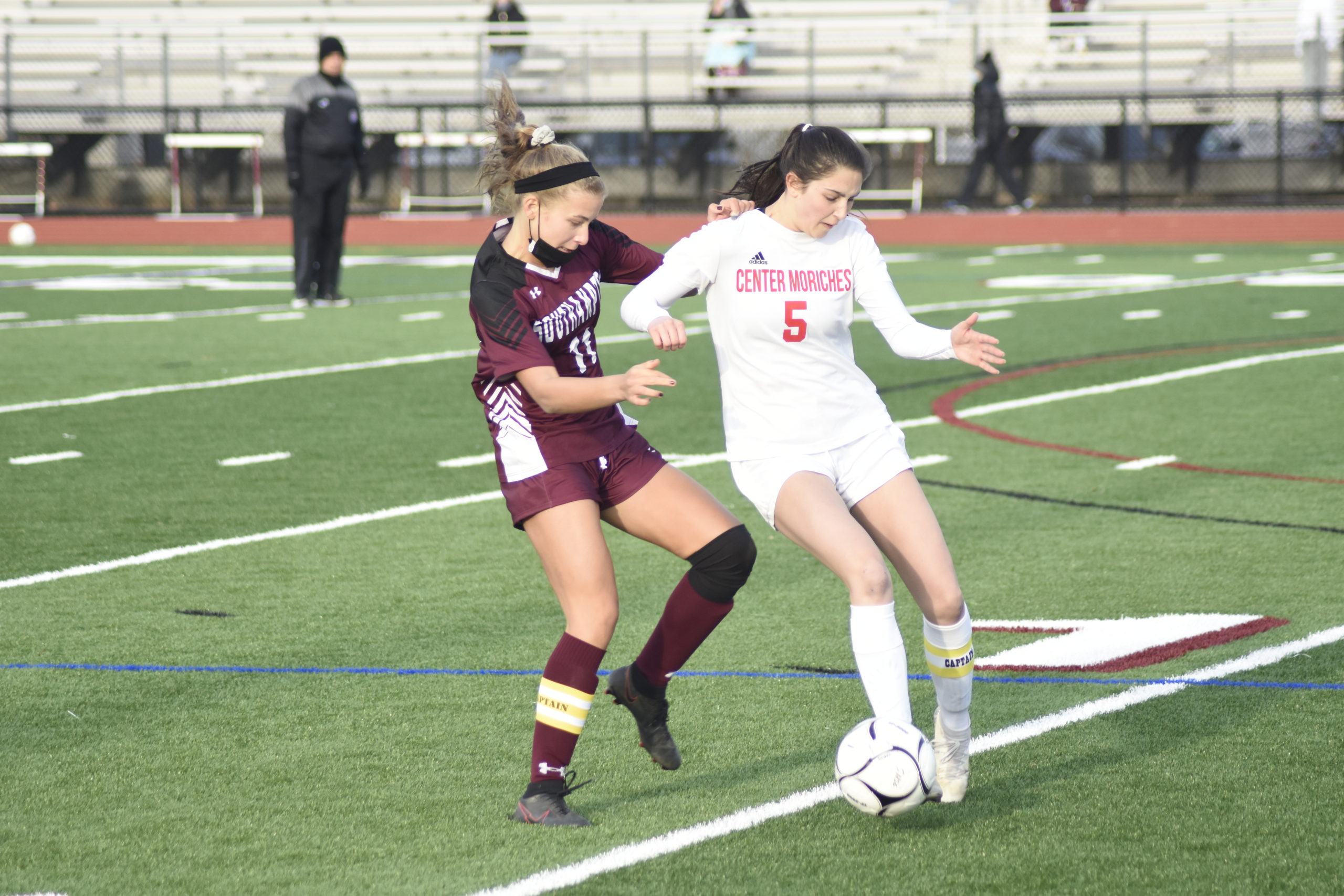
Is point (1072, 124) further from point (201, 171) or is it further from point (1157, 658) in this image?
point (1157, 658)

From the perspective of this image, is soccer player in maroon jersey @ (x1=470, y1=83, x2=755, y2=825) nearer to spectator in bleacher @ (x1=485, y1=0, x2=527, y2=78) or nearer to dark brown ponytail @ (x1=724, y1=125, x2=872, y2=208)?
dark brown ponytail @ (x1=724, y1=125, x2=872, y2=208)

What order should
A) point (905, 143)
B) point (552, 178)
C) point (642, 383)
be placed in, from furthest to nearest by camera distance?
point (905, 143), point (552, 178), point (642, 383)

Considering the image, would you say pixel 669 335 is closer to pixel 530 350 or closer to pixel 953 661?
pixel 530 350

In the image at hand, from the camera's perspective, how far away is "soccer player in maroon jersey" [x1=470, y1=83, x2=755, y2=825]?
4.38 meters

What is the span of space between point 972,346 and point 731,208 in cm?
86

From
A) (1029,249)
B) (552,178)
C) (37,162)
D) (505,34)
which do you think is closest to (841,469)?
(552,178)

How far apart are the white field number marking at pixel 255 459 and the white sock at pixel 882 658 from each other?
572 cm

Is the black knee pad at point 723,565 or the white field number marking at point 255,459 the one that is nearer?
the black knee pad at point 723,565

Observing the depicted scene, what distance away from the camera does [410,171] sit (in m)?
28.8

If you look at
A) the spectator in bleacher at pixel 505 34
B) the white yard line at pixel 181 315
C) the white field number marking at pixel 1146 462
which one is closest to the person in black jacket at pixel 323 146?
the white yard line at pixel 181 315

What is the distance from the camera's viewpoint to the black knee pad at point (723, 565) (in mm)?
4562

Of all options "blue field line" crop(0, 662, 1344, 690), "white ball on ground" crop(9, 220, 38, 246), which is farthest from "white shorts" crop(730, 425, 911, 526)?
"white ball on ground" crop(9, 220, 38, 246)

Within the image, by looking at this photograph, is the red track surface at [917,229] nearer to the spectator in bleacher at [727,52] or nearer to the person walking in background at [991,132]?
the person walking in background at [991,132]

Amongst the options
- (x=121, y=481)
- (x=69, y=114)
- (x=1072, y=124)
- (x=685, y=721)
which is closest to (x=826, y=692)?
(x=685, y=721)
